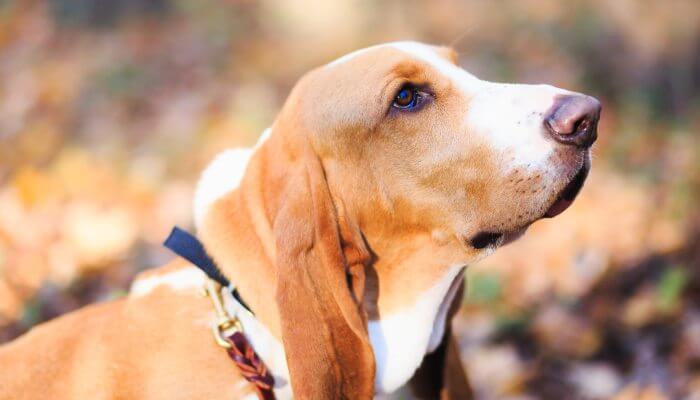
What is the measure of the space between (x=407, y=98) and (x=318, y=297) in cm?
79

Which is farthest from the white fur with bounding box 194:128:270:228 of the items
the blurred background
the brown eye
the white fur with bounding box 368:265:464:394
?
the blurred background

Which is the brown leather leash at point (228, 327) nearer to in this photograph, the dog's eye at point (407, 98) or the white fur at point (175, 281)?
the white fur at point (175, 281)

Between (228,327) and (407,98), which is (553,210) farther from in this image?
(228,327)

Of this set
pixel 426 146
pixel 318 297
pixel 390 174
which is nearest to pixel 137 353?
pixel 318 297

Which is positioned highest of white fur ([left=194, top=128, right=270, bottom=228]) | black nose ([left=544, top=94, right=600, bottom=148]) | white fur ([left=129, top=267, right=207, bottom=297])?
black nose ([left=544, top=94, right=600, bottom=148])

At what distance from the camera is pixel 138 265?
5504mm

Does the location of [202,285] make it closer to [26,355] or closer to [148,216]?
[26,355]

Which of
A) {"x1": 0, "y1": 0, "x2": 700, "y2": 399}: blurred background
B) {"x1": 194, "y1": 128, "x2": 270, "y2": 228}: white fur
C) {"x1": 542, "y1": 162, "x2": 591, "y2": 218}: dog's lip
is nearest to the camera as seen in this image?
{"x1": 542, "y1": 162, "x2": 591, "y2": 218}: dog's lip

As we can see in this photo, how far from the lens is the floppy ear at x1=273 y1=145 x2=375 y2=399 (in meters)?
2.63

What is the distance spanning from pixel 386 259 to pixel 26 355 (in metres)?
1.45

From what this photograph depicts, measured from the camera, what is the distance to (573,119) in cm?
253

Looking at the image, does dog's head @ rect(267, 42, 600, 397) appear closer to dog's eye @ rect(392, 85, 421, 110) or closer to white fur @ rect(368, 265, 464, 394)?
dog's eye @ rect(392, 85, 421, 110)

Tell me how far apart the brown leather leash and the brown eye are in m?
0.89

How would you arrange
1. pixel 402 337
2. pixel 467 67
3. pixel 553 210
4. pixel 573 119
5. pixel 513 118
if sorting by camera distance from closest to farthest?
pixel 573 119 → pixel 513 118 → pixel 553 210 → pixel 402 337 → pixel 467 67
